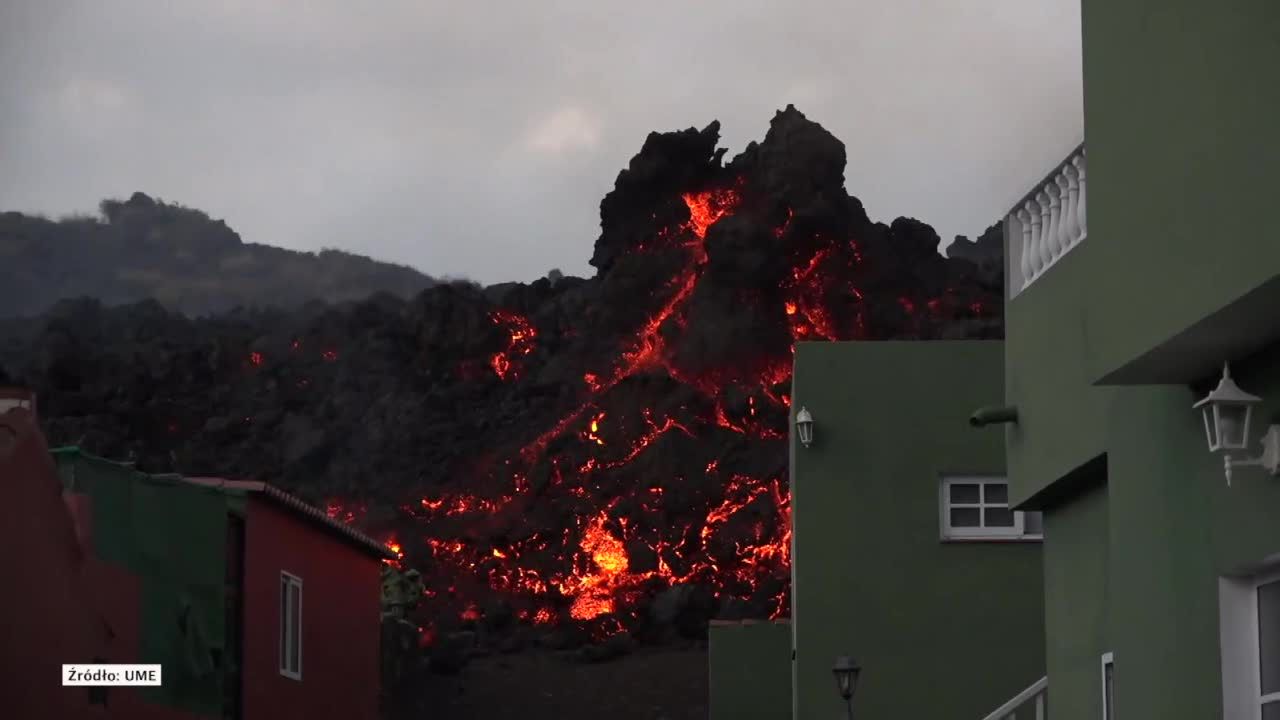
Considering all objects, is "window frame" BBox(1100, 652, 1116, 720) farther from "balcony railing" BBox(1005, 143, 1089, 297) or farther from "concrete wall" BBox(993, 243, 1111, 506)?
"balcony railing" BBox(1005, 143, 1089, 297)

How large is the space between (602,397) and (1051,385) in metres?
50.6

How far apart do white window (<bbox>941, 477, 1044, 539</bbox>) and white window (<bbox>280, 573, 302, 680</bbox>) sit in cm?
691

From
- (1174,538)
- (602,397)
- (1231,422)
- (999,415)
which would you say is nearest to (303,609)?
(999,415)

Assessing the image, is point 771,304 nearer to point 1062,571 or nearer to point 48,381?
point 48,381

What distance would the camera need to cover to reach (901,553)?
18.1m

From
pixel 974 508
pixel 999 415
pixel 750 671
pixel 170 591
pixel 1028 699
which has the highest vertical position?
pixel 999 415

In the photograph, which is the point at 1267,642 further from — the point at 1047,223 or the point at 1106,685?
the point at 1047,223

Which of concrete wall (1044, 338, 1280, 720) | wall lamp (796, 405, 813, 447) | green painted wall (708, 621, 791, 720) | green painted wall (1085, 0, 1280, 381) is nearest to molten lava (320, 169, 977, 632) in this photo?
green painted wall (708, 621, 791, 720)

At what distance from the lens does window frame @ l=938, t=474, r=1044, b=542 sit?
1788 cm

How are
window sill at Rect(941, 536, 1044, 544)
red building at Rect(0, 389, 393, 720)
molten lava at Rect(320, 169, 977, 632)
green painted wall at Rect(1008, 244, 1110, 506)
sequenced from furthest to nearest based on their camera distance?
molten lava at Rect(320, 169, 977, 632), window sill at Rect(941, 536, 1044, 544), red building at Rect(0, 389, 393, 720), green painted wall at Rect(1008, 244, 1110, 506)

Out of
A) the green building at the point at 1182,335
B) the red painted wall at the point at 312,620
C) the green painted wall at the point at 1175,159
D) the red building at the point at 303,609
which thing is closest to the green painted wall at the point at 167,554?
the red building at the point at 303,609

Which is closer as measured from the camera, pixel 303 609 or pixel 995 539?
pixel 995 539

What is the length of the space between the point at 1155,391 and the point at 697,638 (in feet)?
140

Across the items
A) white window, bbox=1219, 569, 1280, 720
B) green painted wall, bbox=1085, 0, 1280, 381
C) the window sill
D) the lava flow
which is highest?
the lava flow
